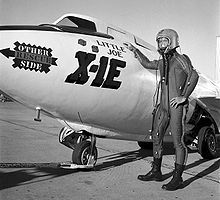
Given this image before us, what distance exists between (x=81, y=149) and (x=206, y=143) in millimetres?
3264

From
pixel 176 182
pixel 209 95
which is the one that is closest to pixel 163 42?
pixel 176 182

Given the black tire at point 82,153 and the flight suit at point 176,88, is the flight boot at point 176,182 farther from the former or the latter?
the black tire at point 82,153

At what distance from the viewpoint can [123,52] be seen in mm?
5902

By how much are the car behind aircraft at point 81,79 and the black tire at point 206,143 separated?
1.29 metres

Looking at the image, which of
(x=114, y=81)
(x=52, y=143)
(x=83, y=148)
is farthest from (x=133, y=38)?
(x=52, y=143)

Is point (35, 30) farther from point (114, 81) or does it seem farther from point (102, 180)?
point (102, 180)

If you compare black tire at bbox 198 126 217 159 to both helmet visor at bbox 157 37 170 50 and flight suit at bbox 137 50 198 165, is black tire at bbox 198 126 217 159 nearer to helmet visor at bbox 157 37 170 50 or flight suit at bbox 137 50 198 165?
flight suit at bbox 137 50 198 165

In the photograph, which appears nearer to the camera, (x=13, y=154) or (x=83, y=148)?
(x=83, y=148)

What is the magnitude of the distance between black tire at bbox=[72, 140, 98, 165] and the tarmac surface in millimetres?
184

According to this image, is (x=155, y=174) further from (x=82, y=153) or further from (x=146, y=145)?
(x=146, y=145)

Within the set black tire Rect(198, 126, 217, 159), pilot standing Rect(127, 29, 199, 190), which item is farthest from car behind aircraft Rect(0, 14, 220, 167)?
black tire Rect(198, 126, 217, 159)

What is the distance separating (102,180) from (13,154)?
2.79 metres

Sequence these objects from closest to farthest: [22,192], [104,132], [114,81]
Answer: [22,192], [114,81], [104,132]

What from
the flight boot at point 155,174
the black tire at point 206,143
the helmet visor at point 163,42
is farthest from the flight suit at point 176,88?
the black tire at point 206,143
